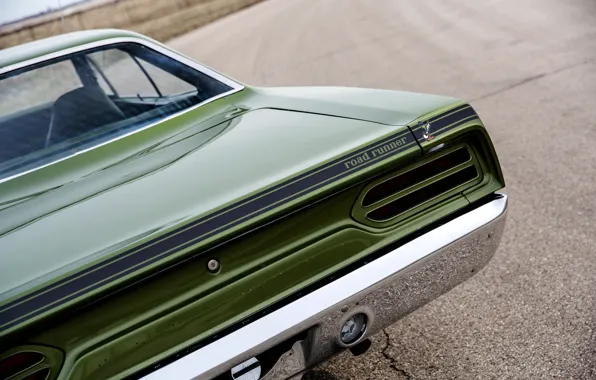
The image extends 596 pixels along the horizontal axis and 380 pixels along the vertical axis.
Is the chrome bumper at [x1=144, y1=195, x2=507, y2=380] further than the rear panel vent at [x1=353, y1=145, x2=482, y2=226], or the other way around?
the rear panel vent at [x1=353, y1=145, x2=482, y2=226]

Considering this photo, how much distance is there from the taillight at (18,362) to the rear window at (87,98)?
3.39 ft

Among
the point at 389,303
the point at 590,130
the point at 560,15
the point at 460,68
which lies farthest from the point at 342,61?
the point at 389,303

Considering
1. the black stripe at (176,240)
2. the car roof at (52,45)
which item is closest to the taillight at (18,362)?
the black stripe at (176,240)

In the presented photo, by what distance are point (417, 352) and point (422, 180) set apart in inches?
34.4

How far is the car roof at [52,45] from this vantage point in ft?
10.5

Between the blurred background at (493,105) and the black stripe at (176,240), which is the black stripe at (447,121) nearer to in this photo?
the black stripe at (176,240)

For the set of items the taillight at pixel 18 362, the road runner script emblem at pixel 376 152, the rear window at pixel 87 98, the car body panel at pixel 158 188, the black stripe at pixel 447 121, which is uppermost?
the rear window at pixel 87 98

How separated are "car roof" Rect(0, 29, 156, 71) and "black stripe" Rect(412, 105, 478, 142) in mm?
1564

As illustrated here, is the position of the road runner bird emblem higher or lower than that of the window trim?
lower

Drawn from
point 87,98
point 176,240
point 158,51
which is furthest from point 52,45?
point 176,240

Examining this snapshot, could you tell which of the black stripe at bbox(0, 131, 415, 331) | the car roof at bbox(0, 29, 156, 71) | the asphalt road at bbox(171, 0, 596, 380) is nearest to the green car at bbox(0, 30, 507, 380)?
the black stripe at bbox(0, 131, 415, 331)

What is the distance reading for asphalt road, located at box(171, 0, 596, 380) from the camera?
119 inches

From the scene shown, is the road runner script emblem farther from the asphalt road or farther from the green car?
the asphalt road

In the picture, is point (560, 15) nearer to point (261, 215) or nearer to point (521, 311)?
point (521, 311)
